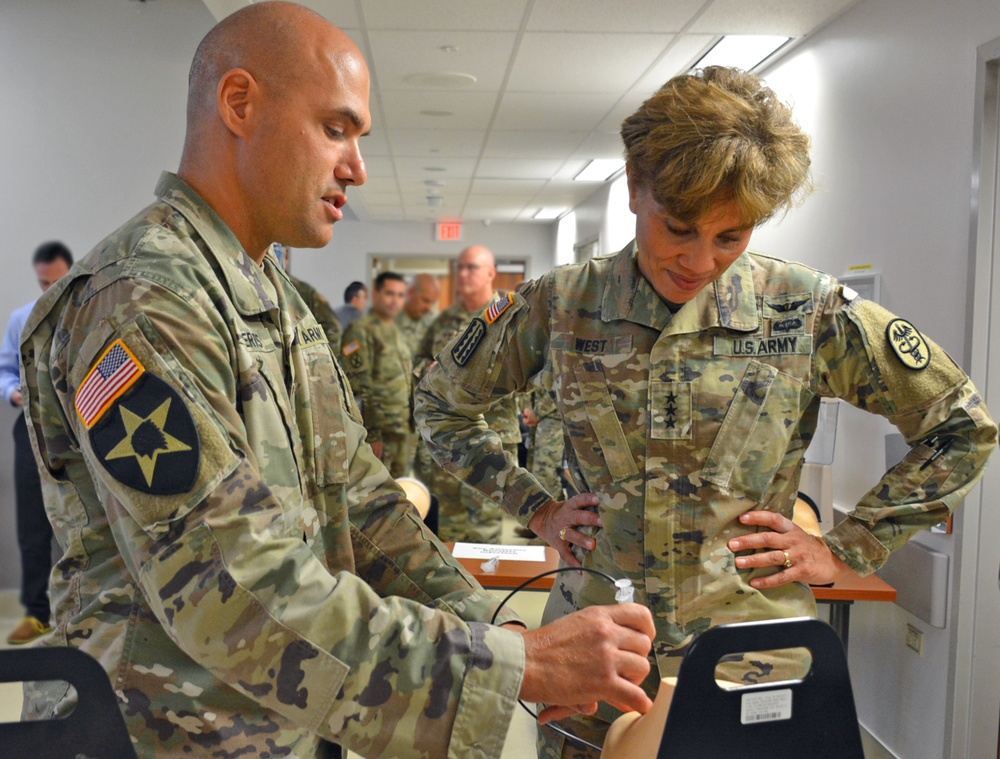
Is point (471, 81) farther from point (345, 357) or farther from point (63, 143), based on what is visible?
point (63, 143)

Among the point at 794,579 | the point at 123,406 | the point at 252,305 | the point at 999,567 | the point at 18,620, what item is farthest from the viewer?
the point at 18,620

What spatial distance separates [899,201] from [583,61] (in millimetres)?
2297

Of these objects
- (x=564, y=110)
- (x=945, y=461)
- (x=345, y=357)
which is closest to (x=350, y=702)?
(x=945, y=461)

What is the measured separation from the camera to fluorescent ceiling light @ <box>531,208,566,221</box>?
12046 mm

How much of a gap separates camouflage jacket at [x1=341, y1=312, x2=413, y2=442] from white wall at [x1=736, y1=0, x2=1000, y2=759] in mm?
2906

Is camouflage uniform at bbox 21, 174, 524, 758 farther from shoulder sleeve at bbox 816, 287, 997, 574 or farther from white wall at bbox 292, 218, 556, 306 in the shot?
white wall at bbox 292, 218, 556, 306

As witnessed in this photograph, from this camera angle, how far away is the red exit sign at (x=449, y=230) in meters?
13.9

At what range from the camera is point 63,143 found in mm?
3562

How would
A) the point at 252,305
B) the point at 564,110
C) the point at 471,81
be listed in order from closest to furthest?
the point at 252,305 → the point at 471,81 → the point at 564,110

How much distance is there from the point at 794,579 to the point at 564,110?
530 cm

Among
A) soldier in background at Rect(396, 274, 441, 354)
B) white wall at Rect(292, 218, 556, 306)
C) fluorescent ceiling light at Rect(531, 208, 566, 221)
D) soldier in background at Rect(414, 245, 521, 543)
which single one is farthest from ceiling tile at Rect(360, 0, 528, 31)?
white wall at Rect(292, 218, 556, 306)

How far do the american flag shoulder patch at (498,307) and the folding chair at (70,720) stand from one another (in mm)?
907

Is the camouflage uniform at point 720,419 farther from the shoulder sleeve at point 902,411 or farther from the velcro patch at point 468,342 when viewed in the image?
the velcro patch at point 468,342

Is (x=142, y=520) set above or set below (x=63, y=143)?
below
